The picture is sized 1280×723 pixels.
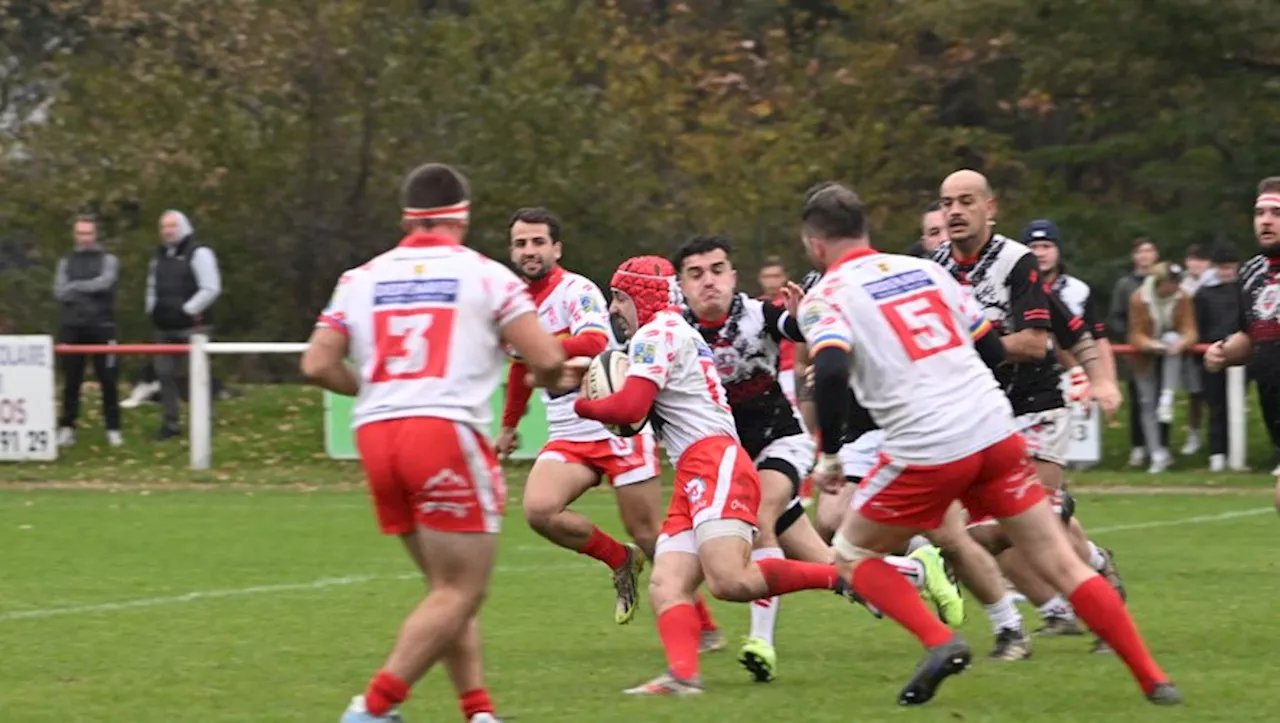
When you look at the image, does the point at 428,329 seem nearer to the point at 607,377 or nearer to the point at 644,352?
the point at 644,352

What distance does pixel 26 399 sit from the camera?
72.9 ft

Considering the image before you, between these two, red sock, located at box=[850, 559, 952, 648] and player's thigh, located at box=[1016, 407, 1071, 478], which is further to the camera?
player's thigh, located at box=[1016, 407, 1071, 478]

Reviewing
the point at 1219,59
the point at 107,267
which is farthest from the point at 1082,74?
the point at 107,267

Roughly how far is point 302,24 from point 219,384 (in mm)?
5723

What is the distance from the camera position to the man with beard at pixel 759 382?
32.7 feet

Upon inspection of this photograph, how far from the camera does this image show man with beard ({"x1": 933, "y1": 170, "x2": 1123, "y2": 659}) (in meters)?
10.4

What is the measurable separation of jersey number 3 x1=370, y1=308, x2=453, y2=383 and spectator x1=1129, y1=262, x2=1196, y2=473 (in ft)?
50.5

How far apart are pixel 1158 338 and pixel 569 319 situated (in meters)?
12.1

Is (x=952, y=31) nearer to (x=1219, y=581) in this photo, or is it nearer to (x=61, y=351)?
(x=61, y=351)

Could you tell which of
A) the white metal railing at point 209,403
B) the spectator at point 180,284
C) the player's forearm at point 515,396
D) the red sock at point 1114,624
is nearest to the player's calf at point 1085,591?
the red sock at point 1114,624

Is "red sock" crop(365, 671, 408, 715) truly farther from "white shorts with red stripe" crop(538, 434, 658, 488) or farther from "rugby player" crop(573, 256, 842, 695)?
"white shorts with red stripe" crop(538, 434, 658, 488)

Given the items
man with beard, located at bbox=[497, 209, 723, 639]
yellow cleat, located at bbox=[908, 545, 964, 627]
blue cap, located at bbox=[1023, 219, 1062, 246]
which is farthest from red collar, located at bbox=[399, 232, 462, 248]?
blue cap, located at bbox=[1023, 219, 1062, 246]

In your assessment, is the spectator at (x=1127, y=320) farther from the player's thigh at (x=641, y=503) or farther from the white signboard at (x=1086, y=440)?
the player's thigh at (x=641, y=503)

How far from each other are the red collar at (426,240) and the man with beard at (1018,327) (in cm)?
322
